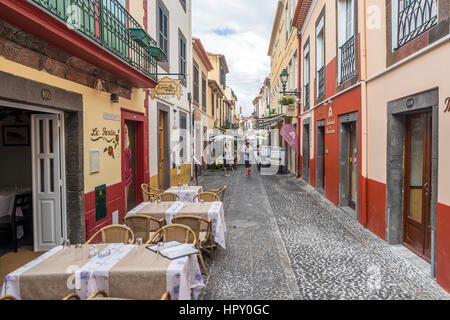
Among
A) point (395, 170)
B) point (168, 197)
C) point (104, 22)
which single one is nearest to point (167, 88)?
point (104, 22)

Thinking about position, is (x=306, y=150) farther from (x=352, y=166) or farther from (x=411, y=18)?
(x=411, y=18)

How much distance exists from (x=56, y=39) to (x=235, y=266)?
162 inches

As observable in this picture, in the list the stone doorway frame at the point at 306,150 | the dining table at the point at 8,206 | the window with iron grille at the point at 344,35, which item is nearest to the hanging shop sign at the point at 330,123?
the window with iron grille at the point at 344,35

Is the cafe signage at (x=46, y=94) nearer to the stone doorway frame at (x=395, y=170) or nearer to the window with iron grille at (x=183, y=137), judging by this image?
the stone doorway frame at (x=395, y=170)

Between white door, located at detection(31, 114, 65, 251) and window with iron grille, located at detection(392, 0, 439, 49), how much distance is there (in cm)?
576

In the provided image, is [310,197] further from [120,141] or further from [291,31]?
[291,31]

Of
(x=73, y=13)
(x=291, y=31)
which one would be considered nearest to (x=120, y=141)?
(x=73, y=13)

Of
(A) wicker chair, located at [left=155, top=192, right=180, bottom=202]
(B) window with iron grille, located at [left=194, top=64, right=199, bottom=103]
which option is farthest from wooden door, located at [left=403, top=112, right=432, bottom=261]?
(B) window with iron grille, located at [left=194, top=64, right=199, bottom=103]

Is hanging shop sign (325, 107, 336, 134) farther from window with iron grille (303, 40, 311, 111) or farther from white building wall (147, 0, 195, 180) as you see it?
white building wall (147, 0, 195, 180)

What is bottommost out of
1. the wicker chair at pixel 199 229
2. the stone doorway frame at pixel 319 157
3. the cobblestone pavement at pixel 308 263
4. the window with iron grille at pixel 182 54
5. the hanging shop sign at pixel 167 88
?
the cobblestone pavement at pixel 308 263

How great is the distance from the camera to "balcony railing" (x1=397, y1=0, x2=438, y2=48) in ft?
14.2

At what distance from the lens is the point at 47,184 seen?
549cm

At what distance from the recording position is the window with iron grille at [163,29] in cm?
Answer: 1019

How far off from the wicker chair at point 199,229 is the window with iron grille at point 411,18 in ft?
13.9
